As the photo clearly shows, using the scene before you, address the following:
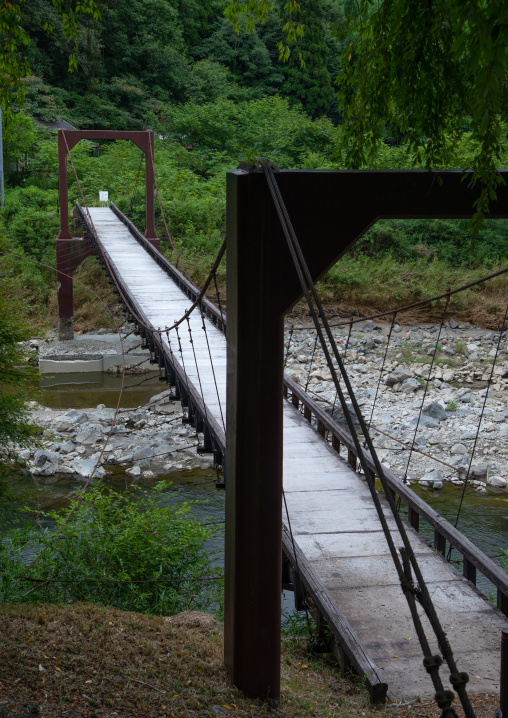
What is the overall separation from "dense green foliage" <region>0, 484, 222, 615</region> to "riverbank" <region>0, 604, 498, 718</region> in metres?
0.92

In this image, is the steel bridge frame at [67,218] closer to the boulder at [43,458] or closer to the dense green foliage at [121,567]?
the boulder at [43,458]

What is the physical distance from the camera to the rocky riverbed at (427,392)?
27.8 ft

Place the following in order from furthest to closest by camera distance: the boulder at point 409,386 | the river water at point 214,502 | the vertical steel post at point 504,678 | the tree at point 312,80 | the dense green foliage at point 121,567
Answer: the tree at point 312,80, the boulder at point 409,386, the river water at point 214,502, the dense green foliage at point 121,567, the vertical steel post at point 504,678

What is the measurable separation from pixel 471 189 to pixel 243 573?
1.43 metres

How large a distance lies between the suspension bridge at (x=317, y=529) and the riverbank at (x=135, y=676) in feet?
0.36

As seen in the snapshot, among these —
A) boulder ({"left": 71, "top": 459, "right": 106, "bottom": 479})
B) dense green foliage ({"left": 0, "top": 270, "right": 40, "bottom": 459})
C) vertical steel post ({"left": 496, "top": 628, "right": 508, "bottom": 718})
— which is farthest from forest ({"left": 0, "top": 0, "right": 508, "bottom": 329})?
vertical steel post ({"left": 496, "top": 628, "right": 508, "bottom": 718})

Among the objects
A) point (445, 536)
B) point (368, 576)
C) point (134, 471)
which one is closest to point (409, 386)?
point (134, 471)

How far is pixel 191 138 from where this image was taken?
901 inches

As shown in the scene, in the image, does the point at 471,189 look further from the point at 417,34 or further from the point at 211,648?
the point at 211,648

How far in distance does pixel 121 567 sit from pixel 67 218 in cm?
1004

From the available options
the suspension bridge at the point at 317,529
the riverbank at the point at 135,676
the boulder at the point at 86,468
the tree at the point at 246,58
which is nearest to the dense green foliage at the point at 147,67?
the tree at the point at 246,58

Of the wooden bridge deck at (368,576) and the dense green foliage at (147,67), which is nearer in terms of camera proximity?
the wooden bridge deck at (368,576)

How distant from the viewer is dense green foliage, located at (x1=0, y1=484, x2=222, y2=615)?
4.35m

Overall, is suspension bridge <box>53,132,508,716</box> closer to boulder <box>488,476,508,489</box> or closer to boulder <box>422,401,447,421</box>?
boulder <box>488,476,508,489</box>
